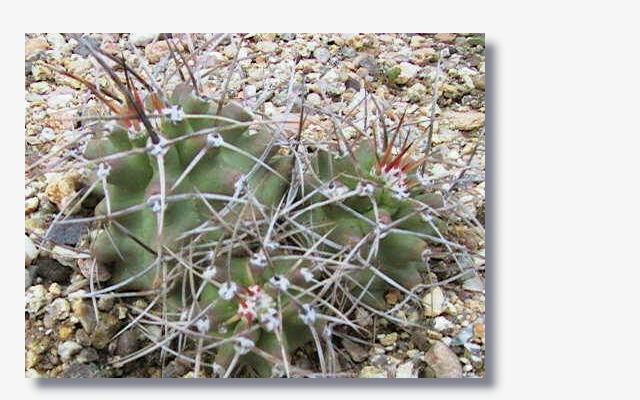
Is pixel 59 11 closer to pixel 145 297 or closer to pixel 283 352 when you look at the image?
pixel 145 297

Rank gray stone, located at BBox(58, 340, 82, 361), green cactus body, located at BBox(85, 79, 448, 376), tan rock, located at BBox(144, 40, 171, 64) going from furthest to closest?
tan rock, located at BBox(144, 40, 171, 64) → gray stone, located at BBox(58, 340, 82, 361) → green cactus body, located at BBox(85, 79, 448, 376)

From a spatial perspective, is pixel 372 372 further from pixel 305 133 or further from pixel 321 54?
pixel 321 54

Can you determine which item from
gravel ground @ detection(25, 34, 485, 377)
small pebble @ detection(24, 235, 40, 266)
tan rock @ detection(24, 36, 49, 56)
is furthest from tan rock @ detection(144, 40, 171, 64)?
small pebble @ detection(24, 235, 40, 266)

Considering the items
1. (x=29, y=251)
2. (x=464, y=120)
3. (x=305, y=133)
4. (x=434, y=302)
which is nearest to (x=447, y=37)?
(x=464, y=120)

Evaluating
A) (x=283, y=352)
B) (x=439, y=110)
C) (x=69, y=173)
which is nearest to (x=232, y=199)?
(x=283, y=352)

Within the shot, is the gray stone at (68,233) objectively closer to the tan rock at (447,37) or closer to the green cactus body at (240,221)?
the green cactus body at (240,221)

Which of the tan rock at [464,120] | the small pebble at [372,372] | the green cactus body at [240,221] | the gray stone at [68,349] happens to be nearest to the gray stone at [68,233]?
the green cactus body at [240,221]

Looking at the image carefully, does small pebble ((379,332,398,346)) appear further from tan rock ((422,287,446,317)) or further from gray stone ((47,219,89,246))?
gray stone ((47,219,89,246))
